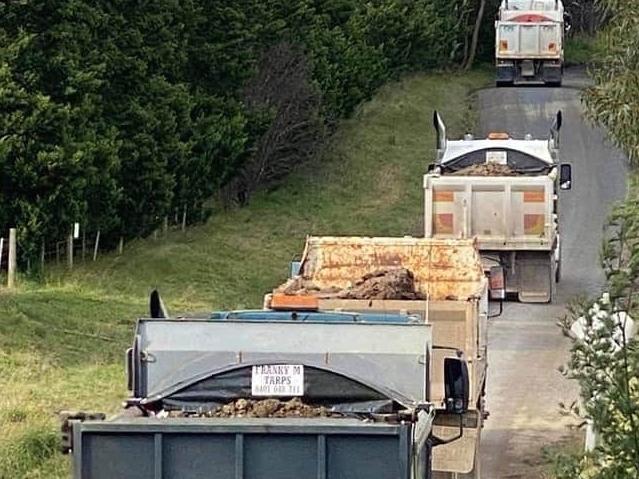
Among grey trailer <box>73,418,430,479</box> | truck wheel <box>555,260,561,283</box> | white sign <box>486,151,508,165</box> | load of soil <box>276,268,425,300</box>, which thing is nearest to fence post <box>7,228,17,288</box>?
white sign <box>486,151,508,165</box>

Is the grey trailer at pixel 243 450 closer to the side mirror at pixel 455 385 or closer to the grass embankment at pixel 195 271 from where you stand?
the side mirror at pixel 455 385

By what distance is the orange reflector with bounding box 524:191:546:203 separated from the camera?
24.8 m

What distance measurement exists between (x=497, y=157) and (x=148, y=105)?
579cm

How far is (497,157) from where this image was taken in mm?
26375

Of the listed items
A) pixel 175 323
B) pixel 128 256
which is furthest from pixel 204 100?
pixel 175 323

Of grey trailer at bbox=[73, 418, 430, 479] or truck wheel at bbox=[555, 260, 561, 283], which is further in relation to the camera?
truck wheel at bbox=[555, 260, 561, 283]

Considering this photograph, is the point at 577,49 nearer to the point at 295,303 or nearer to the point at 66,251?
the point at 66,251

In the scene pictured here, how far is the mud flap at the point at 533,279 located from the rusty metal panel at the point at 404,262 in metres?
9.20

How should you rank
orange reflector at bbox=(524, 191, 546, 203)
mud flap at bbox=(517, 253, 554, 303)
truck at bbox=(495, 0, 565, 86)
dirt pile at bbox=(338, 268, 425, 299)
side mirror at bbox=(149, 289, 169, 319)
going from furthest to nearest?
1. truck at bbox=(495, 0, 565, 86)
2. mud flap at bbox=(517, 253, 554, 303)
3. orange reflector at bbox=(524, 191, 546, 203)
4. dirt pile at bbox=(338, 268, 425, 299)
5. side mirror at bbox=(149, 289, 169, 319)

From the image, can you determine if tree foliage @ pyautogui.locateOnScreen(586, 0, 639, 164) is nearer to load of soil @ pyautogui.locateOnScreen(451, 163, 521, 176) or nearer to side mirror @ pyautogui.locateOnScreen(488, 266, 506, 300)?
side mirror @ pyautogui.locateOnScreen(488, 266, 506, 300)

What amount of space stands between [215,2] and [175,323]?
2078 centimetres

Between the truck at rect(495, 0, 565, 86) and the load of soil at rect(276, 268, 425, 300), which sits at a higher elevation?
the truck at rect(495, 0, 565, 86)

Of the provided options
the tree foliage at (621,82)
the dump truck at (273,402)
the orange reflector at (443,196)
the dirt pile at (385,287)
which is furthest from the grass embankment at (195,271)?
the tree foliage at (621,82)

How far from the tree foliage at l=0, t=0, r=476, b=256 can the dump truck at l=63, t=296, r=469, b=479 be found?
12.0 m
